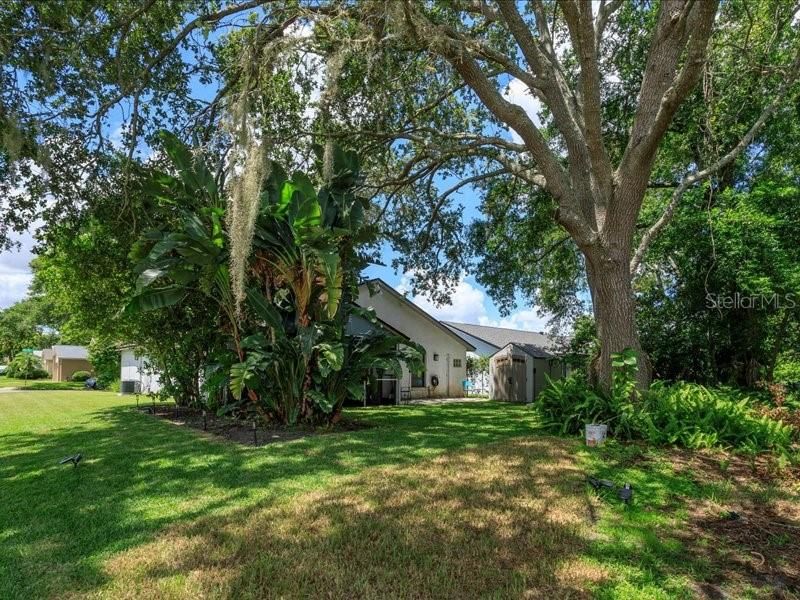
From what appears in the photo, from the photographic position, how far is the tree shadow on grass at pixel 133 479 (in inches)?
141

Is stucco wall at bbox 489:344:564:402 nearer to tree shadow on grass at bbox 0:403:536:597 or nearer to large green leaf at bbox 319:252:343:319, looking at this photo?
tree shadow on grass at bbox 0:403:536:597

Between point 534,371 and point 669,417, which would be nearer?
point 669,417

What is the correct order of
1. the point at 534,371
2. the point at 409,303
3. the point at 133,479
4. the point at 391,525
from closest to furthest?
1. the point at 391,525
2. the point at 133,479
3. the point at 409,303
4. the point at 534,371

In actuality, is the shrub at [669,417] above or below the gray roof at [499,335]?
below

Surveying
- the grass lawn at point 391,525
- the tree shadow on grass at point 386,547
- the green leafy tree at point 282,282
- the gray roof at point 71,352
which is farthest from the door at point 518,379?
the gray roof at point 71,352

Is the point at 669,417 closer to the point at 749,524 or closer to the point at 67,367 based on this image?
the point at 749,524

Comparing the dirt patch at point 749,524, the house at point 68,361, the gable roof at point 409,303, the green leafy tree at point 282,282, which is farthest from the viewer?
the house at point 68,361

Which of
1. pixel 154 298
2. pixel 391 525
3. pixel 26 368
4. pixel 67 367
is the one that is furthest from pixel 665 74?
pixel 67 367

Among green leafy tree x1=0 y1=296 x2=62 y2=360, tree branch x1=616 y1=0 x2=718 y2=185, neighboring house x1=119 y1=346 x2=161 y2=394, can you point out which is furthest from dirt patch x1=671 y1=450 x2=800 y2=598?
green leafy tree x1=0 y1=296 x2=62 y2=360

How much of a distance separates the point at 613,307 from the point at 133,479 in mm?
7517

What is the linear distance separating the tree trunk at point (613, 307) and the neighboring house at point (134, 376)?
18849 millimetres

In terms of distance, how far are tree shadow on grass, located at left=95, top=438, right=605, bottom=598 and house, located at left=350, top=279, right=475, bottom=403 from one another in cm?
1359

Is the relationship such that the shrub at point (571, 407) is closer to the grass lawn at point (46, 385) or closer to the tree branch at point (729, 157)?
the tree branch at point (729, 157)

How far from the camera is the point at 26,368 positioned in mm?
38344
